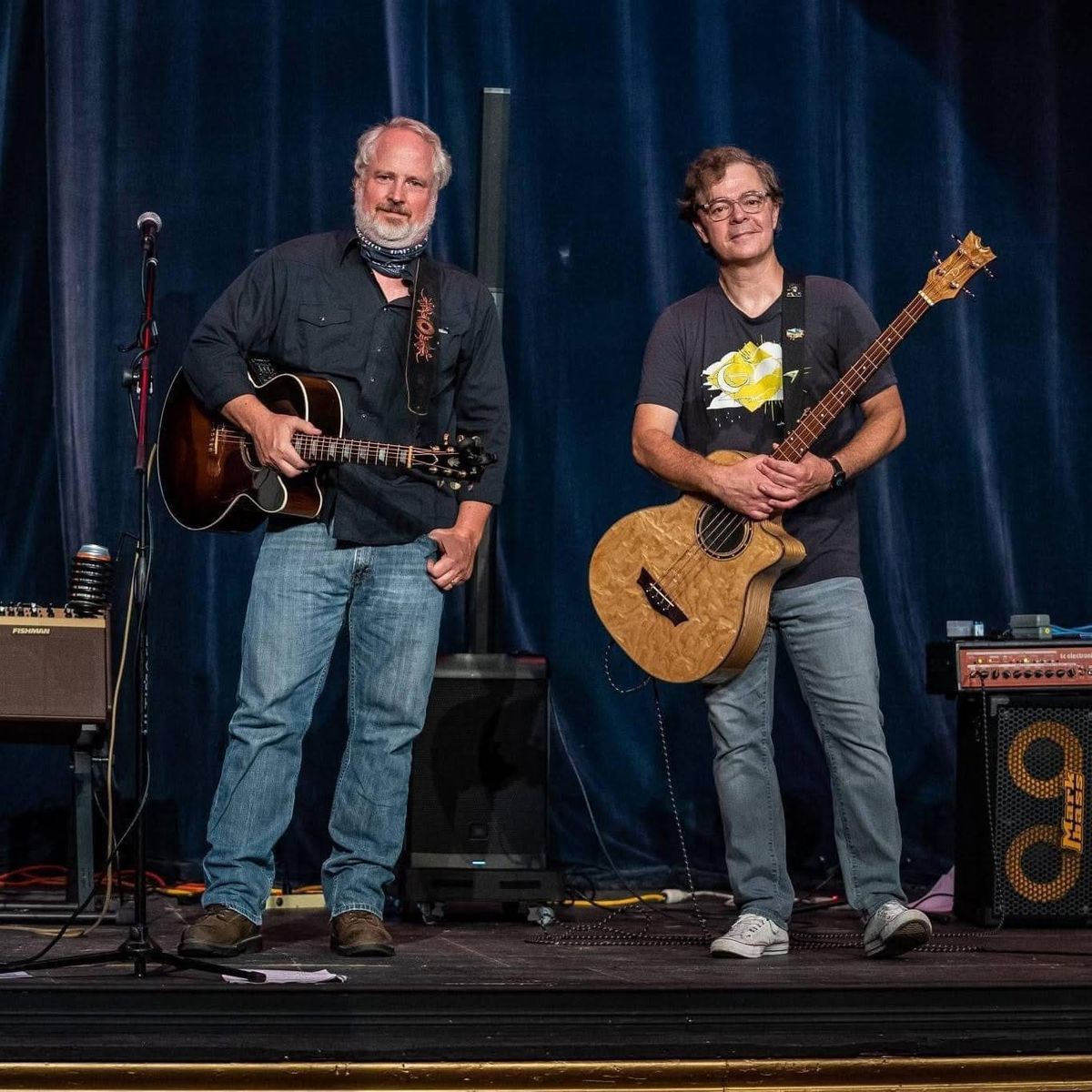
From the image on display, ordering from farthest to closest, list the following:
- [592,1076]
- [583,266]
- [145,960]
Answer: [583,266] → [145,960] → [592,1076]

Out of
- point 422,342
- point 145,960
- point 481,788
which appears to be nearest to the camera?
point 145,960

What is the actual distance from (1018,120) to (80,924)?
3.82 meters

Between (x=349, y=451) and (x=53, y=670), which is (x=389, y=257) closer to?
(x=349, y=451)

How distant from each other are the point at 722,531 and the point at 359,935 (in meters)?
1.22

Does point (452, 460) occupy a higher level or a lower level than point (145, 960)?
higher

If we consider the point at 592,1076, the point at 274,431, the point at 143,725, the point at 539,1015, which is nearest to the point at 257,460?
the point at 274,431

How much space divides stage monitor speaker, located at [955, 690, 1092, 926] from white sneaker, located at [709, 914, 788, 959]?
2.68 ft

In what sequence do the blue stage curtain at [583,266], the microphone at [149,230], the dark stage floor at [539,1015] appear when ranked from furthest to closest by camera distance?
1. the blue stage curtain at [583,266]
2. the microphone at [149,230]
3. the dark stage floor at [539,1015]

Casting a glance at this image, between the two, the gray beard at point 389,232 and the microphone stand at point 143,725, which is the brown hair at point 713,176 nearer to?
the gray beard at point 389,232

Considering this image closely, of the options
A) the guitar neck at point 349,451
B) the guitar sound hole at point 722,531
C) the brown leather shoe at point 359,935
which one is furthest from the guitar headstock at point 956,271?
the brown leather shoe at point 359,935

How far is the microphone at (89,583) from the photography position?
13.3ft

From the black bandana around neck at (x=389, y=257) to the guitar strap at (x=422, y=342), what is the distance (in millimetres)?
29

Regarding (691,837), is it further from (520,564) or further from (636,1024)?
(636,1024)

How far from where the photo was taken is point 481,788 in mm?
4180
